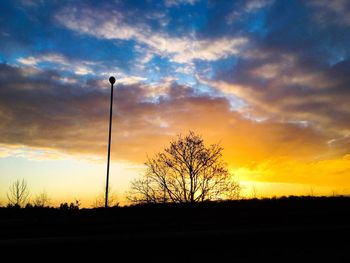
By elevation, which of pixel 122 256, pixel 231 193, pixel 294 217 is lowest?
pixel 122 256

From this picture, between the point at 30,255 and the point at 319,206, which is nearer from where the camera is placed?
the point at 30,255

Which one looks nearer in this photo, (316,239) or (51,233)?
(316,239)

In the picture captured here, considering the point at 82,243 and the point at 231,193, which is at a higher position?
the point at 231,193

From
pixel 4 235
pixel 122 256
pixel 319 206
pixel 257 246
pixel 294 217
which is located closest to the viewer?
pixel 122 256

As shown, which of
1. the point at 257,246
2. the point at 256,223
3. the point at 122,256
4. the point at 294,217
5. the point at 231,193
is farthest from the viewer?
the point at 231,193

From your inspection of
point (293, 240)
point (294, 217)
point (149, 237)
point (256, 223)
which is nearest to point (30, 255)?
point (149, 237)

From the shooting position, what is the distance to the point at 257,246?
8.66 meters

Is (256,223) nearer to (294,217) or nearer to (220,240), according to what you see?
(294,217)

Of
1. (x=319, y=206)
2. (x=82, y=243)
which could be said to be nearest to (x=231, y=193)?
(x=319, y=206)

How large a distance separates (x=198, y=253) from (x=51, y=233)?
6.91m

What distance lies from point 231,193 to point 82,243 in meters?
34.6

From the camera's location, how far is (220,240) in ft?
30.6

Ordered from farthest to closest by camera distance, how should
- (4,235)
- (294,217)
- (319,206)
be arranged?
(319,206)
(294,217)
(4,235)

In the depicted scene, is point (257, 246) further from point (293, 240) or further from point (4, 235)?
point (4, 235)
